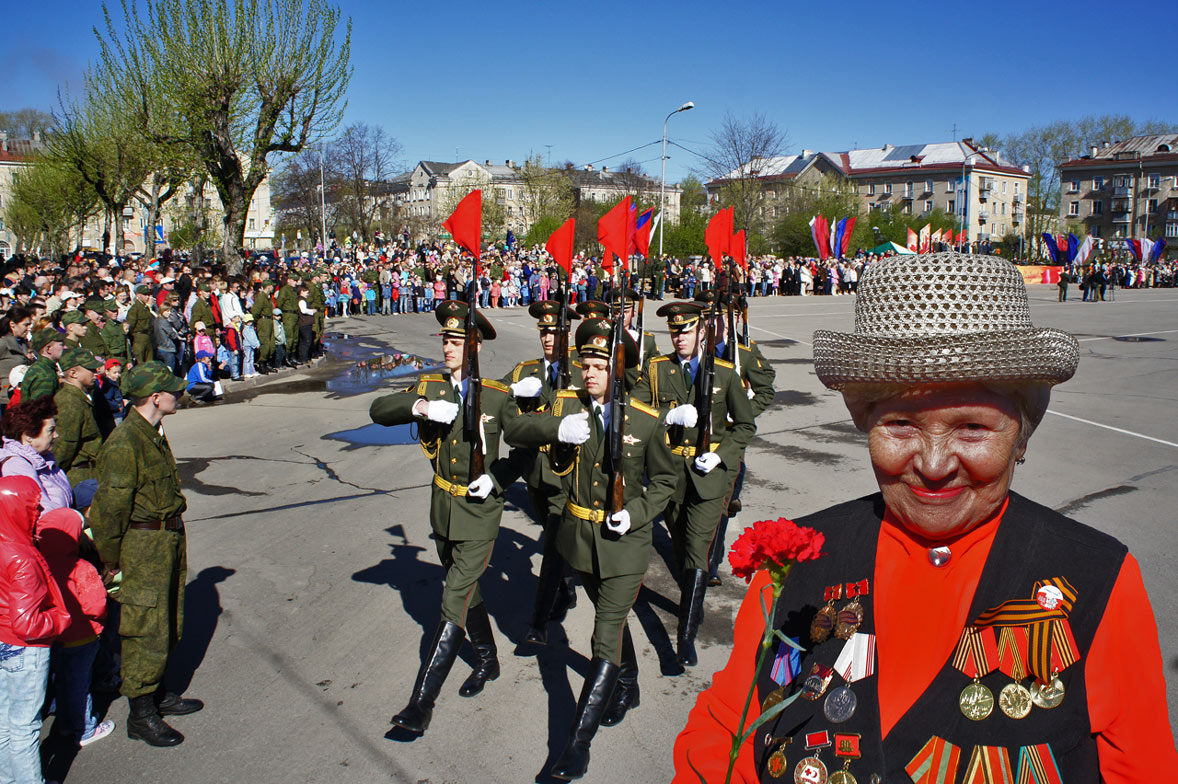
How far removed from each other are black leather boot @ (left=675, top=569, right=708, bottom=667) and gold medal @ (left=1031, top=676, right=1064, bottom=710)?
385 cm

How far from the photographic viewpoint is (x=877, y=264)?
170 centimetres

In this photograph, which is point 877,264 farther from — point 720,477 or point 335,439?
point 335,439

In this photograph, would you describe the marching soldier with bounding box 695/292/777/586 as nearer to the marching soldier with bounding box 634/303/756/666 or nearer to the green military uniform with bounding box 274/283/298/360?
the marching soldier with bounding box 634/303/756/666

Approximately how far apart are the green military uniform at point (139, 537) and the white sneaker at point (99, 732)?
0.86 ft

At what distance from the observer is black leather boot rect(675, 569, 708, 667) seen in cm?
521

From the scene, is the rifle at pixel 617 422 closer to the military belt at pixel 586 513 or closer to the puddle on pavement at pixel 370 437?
the military belt at pixel 586 513

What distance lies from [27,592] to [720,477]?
4.02 metres

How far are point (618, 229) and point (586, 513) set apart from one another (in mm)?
2780

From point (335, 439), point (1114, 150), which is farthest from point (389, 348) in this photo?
point (1114, 150)

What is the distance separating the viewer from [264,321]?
16281 mm

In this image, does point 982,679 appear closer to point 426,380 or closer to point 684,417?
point 684,417

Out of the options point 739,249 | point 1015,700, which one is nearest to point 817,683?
point 1015,700

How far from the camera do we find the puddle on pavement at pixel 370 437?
36.2 feet

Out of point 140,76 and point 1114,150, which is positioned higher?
point 1114,150
